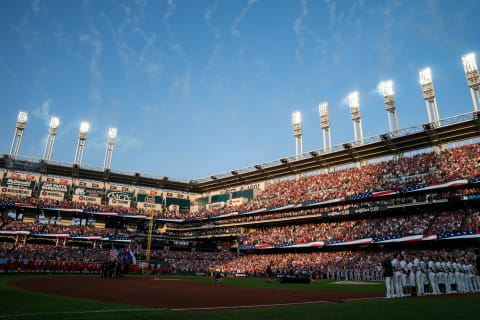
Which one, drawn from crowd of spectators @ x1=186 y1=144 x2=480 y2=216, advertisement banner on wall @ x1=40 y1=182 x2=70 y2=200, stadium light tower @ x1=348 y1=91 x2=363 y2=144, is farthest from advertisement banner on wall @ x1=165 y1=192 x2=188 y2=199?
stadium light tower @ x1=348 y1=91 x2=363 y2=144

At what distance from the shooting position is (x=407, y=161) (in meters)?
46.8

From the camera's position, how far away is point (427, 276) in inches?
614

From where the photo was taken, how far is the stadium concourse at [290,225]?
3516 cm

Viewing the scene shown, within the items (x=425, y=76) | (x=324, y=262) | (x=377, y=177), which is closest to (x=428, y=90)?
(x=425, y=76)

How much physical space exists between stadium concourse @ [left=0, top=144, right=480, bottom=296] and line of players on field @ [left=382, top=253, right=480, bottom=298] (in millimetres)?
85

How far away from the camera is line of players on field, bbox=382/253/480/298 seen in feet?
46.9

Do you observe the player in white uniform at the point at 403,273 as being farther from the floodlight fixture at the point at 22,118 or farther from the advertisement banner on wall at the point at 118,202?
the floodlight fixture at the point at 22,118

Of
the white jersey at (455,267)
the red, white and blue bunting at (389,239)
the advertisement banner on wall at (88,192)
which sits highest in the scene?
the advertisement banner on wall at (88,192)

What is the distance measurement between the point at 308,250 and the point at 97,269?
29659mm

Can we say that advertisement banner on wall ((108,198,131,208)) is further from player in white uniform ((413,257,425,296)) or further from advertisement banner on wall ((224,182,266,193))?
player in white uniform ((413,257,425,296))

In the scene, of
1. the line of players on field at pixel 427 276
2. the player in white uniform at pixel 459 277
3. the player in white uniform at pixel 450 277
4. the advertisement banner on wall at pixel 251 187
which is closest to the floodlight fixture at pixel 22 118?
the advertisement banner on wall at pixel 251 187

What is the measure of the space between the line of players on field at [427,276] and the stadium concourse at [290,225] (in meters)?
0.09

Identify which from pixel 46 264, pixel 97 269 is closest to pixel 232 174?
pixel 97 269

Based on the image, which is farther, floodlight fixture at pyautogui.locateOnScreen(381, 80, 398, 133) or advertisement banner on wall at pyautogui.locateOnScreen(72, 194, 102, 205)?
advertisement banner on wall at pyautogui.locateOnScreen(72, 194, 102, 205)
